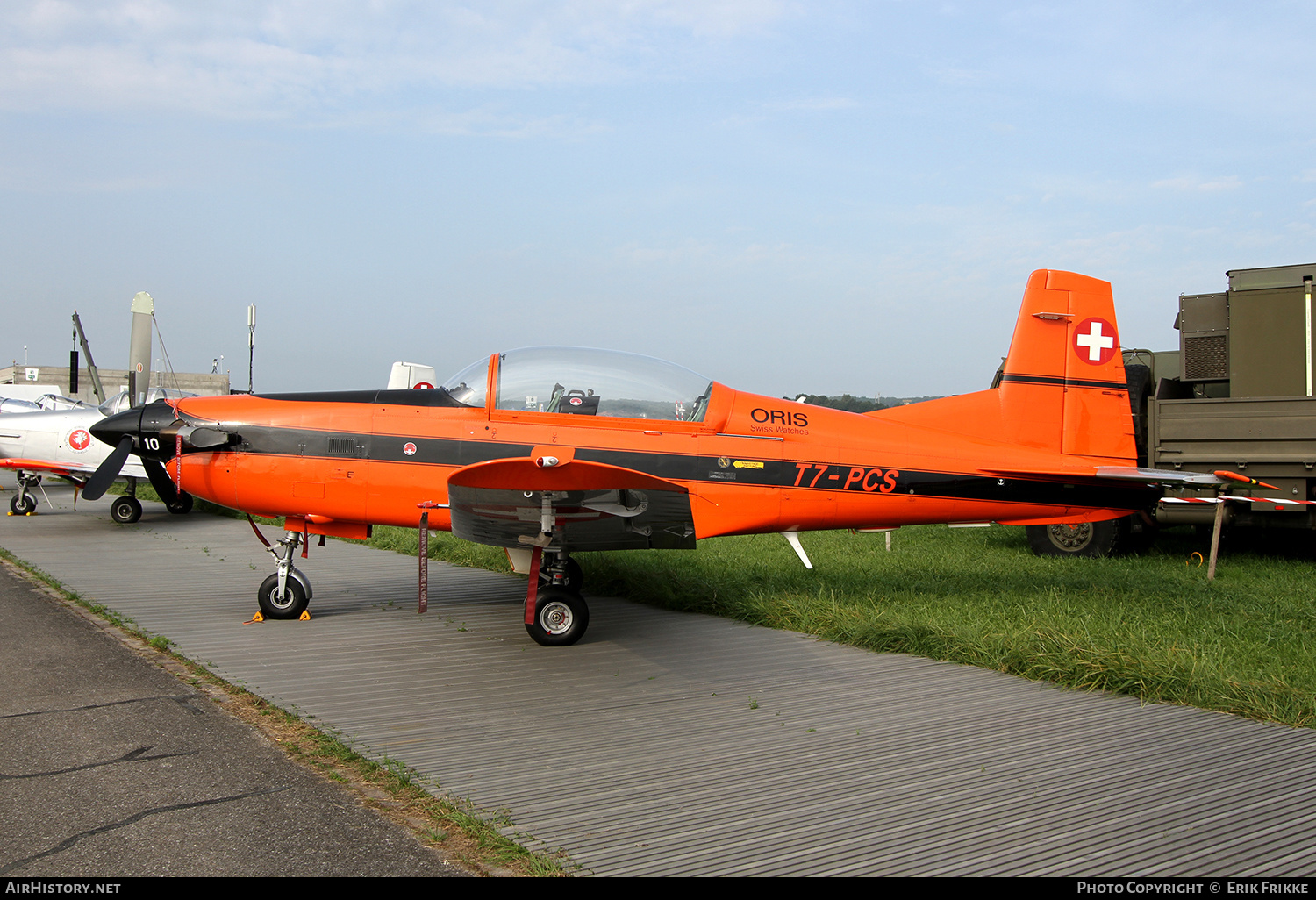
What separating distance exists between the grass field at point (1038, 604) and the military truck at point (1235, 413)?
51 centimetres

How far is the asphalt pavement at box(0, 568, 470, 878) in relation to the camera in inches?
116

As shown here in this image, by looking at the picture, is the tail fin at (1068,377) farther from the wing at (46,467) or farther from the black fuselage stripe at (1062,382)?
the wing at (46,467)

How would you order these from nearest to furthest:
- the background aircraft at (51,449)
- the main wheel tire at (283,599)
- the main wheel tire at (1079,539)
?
1. the main wheel tire at (283,599)
2. the main wheel tire at (1079,539)
3. the background aircraft at (51,449)

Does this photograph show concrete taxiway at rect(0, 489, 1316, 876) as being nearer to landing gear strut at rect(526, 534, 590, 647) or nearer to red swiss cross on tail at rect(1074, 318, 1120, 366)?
landing gear strut at rect(526, 534, 590, 647)

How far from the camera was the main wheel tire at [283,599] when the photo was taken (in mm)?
7023

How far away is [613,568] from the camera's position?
893 cm

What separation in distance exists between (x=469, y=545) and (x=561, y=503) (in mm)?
5634

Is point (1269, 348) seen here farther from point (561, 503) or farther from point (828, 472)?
point (561, 503)

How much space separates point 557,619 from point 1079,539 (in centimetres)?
680

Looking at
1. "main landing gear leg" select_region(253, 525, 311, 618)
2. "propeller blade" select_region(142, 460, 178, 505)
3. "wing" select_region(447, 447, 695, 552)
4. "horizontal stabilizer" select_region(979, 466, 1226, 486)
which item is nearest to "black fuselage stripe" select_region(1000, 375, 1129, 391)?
"horizontal stabilizer" select_region(979, 466, 1226, 486)

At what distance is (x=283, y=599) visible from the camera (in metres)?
7.07

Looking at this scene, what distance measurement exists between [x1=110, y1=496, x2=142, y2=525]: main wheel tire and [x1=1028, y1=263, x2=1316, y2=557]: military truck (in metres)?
14.2

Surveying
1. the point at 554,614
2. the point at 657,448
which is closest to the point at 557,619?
the point at 554,614

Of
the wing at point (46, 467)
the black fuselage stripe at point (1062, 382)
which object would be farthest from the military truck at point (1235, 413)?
the wing at point (46, 467)
